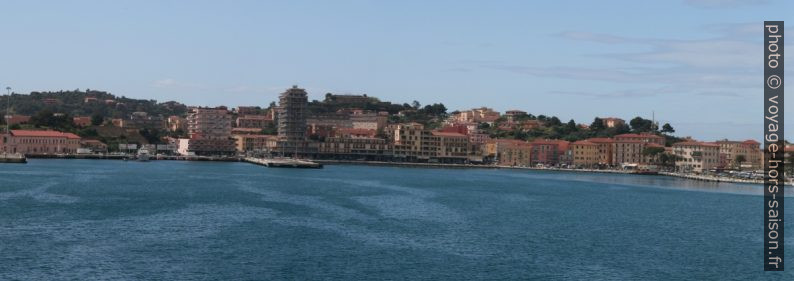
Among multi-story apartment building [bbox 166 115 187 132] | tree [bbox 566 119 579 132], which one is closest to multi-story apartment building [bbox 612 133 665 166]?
tree [bbox 566 119 579 132]

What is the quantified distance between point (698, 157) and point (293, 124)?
2041 inches

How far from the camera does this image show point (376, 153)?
129500mm

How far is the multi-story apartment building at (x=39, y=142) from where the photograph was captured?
4252 inches

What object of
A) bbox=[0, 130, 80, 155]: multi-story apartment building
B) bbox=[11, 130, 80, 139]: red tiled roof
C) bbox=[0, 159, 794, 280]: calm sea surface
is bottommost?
bbox=[0, 159, 794, 280]: calm sea surface

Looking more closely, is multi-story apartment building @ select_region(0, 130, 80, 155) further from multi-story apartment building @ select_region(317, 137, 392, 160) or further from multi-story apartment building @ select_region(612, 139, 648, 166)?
multi-story apartment building @ select_region(612, 139, 648, 166)

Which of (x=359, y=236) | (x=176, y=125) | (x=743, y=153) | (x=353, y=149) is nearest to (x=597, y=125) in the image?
(x=743, y=153)

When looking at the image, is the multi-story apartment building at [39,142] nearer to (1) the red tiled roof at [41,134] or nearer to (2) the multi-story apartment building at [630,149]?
(1) the red tiled roof at [41,134]

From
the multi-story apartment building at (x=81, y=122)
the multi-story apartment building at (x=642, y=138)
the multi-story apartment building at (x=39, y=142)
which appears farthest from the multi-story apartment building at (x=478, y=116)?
the multi-story apartment building at (x=39, y=142)

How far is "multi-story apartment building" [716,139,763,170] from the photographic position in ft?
389

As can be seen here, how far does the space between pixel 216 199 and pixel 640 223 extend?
20317mm

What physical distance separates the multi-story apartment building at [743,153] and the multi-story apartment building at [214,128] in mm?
64751

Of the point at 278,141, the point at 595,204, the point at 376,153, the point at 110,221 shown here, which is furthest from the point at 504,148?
the point at 110,221

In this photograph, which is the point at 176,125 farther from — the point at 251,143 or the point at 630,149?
the point at 630,149

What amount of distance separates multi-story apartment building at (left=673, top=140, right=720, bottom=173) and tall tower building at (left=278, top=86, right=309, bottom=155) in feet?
159
